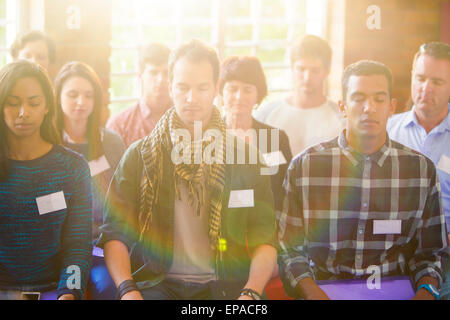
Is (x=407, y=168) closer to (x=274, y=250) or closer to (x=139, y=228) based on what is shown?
(x=274, y=250)

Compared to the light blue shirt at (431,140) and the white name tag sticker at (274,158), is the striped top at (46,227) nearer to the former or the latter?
the white name tag sticker at (274,158)

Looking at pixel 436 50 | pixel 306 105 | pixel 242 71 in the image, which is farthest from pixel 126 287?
pixel 436 50

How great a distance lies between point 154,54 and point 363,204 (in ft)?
4.55

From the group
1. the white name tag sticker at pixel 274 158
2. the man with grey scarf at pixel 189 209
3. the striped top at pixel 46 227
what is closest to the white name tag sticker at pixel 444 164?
the white name tag sticker at pixel 274 158

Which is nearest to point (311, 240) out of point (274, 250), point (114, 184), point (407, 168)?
point (274, 250)

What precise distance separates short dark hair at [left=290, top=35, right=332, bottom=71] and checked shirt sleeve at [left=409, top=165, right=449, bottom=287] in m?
1.05

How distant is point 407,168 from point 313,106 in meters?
0.87

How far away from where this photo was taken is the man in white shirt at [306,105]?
2.67 meters

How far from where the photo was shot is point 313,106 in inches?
108

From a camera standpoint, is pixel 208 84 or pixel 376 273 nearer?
pixel 208 84

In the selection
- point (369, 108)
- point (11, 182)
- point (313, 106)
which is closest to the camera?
point (11, 182)

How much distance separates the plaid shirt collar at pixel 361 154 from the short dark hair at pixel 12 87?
3.94 feet

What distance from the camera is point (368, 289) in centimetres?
197

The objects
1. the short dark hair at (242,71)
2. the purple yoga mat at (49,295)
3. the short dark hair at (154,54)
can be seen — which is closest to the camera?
the purple yoga mat at (49,295)
